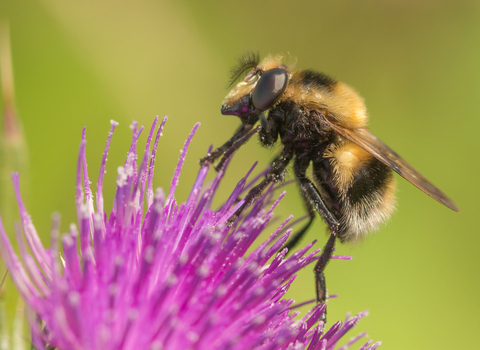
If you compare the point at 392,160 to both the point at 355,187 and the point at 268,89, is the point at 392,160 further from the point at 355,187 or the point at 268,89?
the point at 268,89

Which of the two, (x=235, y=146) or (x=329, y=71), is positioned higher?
(x=329, y=71)

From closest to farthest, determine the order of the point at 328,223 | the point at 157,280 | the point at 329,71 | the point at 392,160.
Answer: the point at 157,280, the point at 392,160, the point at 328,223, the point at 329,71

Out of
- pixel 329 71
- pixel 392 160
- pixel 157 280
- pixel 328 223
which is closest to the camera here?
pixel 157 280

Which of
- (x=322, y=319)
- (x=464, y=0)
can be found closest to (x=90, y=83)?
(x=322, y=319)

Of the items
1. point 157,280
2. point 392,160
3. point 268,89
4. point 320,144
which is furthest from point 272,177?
point 157,280

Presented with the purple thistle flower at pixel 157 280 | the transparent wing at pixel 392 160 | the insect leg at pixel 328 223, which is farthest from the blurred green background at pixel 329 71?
the purple thistle flower at pixel 157 280

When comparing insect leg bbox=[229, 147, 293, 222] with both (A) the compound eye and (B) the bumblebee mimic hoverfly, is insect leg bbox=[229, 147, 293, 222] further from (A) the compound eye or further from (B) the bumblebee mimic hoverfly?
(A) the compound eye

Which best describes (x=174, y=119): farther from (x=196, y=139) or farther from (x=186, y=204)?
(x=186, y=204)

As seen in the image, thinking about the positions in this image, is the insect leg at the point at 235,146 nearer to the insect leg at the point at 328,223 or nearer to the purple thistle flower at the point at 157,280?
the purple thistle flower at the point at 157,280
